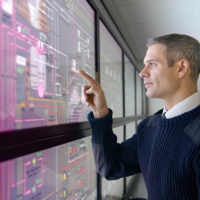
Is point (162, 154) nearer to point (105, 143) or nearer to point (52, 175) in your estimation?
point (105, 143)

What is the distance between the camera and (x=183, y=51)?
1.06 metres

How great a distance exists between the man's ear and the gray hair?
2cm

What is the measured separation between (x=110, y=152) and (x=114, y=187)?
3.57ft

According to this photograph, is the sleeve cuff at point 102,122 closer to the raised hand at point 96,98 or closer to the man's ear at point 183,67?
the raised hand at point 96,98

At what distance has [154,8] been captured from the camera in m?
1.97

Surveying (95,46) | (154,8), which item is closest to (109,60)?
(95,46)

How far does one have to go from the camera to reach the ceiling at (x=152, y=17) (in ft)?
6.17

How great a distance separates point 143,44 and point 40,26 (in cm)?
251

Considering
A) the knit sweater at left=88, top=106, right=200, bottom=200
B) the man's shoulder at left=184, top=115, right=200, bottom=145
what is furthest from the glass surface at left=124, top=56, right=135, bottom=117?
the man's shoulder at left=184, top=115, right=200, bottom=145

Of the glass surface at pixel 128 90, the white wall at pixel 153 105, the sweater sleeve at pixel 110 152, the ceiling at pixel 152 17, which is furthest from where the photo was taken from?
the white wall at pixel 153 105

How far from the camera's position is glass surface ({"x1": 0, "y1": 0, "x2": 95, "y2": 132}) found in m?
0.63

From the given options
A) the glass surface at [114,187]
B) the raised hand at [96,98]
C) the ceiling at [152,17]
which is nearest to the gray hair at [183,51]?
the raised hand at [96,98]

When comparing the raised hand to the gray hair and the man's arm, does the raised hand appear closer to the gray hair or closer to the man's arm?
the man's arm

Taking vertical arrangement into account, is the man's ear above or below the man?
above
